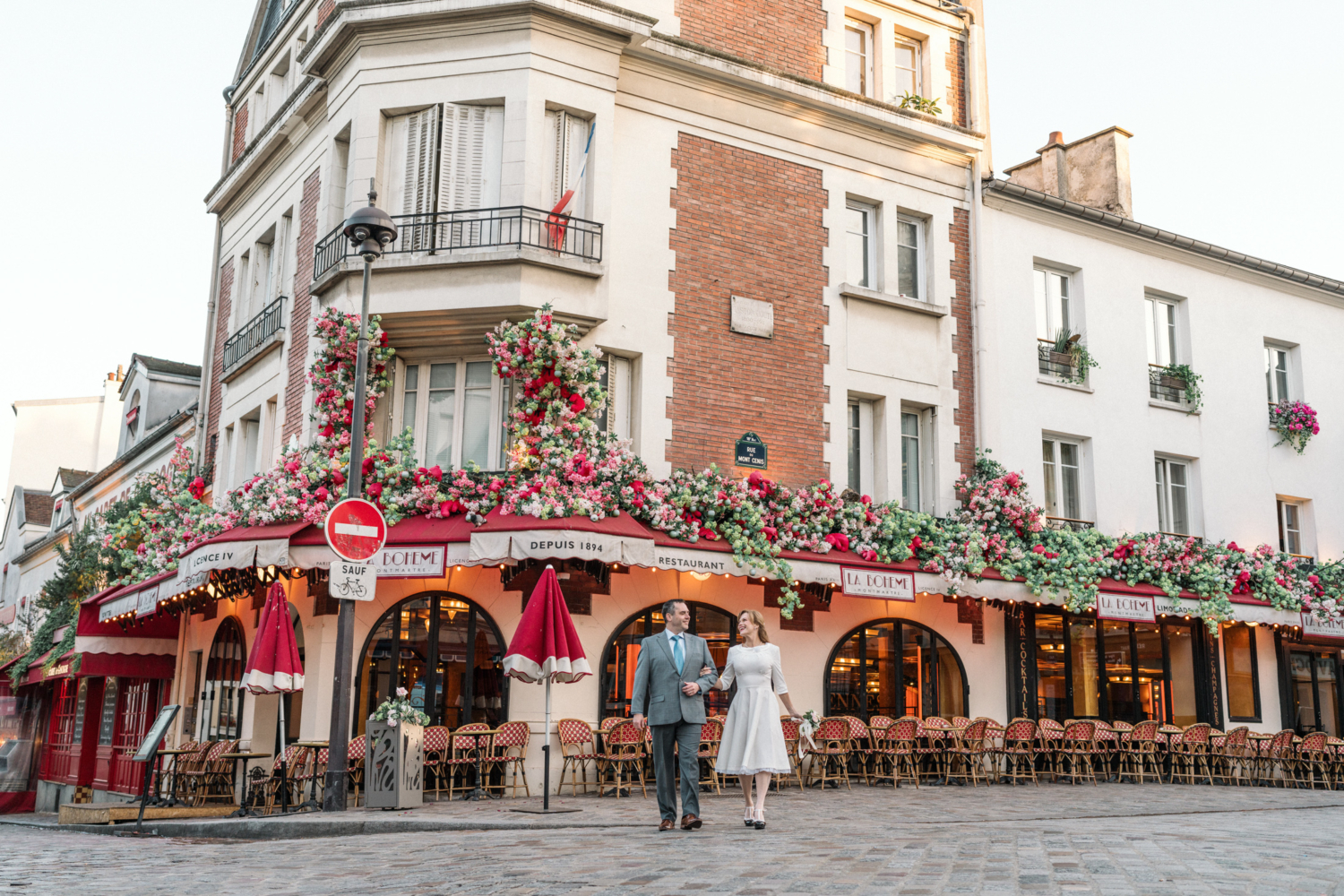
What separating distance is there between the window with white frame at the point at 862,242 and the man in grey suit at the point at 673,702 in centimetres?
949

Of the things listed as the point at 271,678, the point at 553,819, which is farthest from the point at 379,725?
the point at 553,819

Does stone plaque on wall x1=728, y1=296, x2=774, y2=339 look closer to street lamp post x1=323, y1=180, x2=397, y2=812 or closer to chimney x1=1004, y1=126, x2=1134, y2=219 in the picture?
street lamp post x1=323, y1=180, x2=397, y2=812

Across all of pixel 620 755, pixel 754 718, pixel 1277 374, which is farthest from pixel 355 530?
pixel 1277 374

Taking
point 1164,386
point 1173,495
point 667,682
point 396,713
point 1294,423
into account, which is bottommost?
point 396,713

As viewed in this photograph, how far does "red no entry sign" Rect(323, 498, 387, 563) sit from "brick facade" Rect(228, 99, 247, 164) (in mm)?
12910

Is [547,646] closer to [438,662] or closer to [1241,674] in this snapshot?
[438,662]

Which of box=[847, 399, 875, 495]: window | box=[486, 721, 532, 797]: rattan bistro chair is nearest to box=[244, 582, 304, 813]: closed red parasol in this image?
box=[486, 721, 532, 797]: rattan bistro chair

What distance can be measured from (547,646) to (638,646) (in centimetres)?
342

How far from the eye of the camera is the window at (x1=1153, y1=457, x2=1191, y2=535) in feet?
65.2

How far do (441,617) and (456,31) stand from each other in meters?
7.47

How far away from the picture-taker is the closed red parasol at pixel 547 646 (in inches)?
457

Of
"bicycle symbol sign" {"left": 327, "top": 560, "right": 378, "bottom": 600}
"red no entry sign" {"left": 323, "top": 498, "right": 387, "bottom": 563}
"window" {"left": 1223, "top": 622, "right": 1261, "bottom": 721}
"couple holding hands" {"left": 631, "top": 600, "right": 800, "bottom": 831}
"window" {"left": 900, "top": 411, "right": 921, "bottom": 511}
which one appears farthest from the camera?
"window" {"left": 1223, "top": 622, "right": 1261, "bottom": 721}

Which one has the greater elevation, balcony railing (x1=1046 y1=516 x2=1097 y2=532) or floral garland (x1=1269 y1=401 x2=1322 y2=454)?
floral garland (x1=1269 y1=401 x2=1322 y2=454)

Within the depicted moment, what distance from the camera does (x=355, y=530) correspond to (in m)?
11.1
